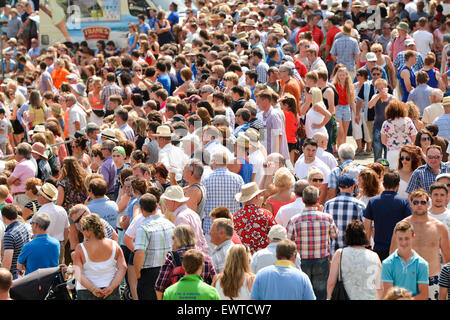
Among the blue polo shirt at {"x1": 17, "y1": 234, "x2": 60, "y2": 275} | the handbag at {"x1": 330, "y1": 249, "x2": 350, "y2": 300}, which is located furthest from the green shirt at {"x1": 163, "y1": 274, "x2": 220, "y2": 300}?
the blue polo shirt at {"x1": 17, "y1": 234, "x2": 60, "y2": 275}

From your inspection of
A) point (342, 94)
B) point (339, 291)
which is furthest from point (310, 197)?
point (342, 94)

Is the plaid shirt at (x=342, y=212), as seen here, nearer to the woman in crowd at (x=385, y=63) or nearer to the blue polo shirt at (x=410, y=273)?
the blue polo shirt at (x=410, y=273)

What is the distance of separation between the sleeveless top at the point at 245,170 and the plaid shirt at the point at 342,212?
6.65 ft

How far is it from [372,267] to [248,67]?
8.60 m

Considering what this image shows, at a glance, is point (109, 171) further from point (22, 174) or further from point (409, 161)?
point (409, 161)

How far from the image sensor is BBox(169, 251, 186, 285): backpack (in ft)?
21.6

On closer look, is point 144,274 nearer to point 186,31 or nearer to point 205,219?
point 205,219

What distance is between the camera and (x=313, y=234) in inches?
281

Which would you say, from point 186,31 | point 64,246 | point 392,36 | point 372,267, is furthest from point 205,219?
point 186,31

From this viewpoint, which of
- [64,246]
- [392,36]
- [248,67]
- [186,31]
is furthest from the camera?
[186,31]

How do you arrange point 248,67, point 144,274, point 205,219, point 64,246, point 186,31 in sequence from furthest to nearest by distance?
point 186,31 < point 248,67 < point 64,246 < point 205,219 < point 144,274

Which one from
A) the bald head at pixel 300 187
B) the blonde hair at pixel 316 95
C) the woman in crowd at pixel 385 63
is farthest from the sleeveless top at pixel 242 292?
the woman in crowd at pixel 385 63

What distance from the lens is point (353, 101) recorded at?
43.6 ft

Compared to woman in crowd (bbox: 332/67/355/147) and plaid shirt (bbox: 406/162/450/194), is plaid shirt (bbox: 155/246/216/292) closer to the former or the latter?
plaid shirt (bbox: 406/162/450/194)
